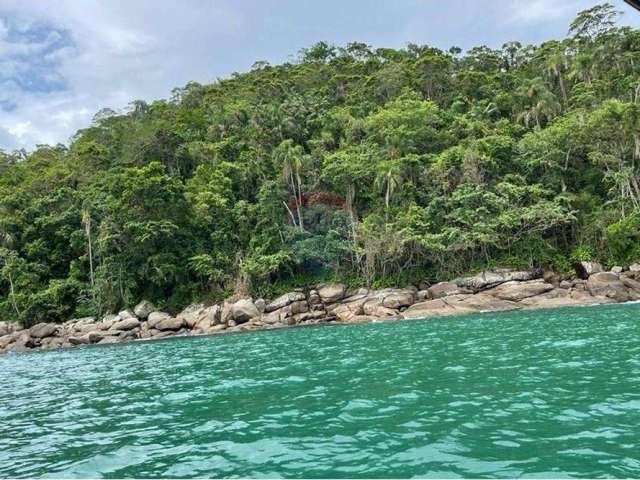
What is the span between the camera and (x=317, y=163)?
39219 millimetres

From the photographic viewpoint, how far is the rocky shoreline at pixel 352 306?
26.1 meters

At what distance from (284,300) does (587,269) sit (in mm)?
18193

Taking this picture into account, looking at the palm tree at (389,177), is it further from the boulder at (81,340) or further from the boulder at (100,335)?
the boulder at (81,340)

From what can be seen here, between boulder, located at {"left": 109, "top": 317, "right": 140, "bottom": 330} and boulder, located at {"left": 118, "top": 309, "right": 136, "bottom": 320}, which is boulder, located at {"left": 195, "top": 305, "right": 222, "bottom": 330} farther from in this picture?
boulder, located at {"left": 118, "top": 309, "right": 136, "bottom": 320}

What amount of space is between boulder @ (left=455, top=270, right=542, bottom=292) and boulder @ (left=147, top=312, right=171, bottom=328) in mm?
17904

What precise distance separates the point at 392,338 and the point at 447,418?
10380 mm

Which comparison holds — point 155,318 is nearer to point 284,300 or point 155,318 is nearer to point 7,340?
point 284,300

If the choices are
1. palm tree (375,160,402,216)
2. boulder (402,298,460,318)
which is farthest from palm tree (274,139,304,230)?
boulder (402,298,460,318)

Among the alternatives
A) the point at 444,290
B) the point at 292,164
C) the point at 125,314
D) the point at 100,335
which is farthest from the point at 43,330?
the point at 444,290

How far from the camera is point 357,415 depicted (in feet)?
22.5

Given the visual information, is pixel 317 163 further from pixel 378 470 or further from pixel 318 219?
pixel 378 470

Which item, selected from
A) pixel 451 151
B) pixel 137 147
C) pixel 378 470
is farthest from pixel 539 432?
pixel 137 147

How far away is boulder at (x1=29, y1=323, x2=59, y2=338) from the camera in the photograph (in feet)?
102

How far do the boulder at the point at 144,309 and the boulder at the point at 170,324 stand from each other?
299 centimetres
